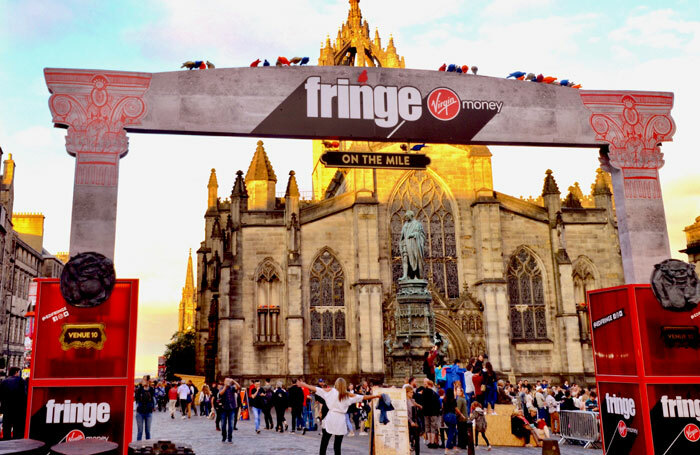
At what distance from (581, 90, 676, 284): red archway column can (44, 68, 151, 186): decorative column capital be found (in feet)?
24.8

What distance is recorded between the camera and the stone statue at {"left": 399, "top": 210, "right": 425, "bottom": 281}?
18609 mm

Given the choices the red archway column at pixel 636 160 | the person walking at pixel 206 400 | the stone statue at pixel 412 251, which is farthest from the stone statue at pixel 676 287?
the person walking at pixel 206 400

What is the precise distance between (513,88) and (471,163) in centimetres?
2280

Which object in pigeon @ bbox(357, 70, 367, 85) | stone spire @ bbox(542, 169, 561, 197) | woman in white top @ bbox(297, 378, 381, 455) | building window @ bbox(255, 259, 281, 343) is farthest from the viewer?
stone spire @ bbox(542, 169, 561, 197)

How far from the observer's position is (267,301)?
31.2 meters

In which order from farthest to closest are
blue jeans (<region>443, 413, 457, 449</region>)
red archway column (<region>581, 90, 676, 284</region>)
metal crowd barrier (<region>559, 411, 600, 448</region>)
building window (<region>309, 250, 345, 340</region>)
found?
building window (<region>309, 250, 345, 340</region>) → metal crowd barrier (<region>559, 411, 600, 448</region>) → blue jeans (<region>443, 413, 457, 449</region>) → red archway column (<region>581, 90, 676, 284</region>)

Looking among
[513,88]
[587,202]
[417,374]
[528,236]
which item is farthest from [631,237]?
[587,202]

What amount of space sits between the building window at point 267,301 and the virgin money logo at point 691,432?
23.5 m

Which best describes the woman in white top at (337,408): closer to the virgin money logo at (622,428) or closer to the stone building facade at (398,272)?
the virgin money logo at (622,428)

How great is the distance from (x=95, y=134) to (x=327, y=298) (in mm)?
22649

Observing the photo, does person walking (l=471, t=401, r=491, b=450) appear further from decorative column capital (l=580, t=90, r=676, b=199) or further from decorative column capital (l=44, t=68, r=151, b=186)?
decorative column capital (l=44, t=68, r=151, b=186)

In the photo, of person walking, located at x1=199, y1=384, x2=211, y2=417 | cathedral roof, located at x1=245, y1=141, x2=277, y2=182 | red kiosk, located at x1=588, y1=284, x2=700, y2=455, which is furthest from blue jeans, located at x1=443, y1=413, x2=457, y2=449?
cathedral roof, located at x1=245, y1=141, x2=277, y2=182

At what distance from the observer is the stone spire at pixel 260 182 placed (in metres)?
35.3

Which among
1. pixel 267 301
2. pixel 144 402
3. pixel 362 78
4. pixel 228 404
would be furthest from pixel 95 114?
pixel 267 301
